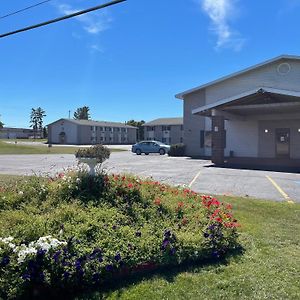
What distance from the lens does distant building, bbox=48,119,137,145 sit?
8625cm

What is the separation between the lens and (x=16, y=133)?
145500mm

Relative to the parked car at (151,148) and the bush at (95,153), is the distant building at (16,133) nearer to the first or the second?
the parked car at (151,148)

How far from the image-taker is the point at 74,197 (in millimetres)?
6355

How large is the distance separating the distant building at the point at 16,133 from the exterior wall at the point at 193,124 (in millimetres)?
117086

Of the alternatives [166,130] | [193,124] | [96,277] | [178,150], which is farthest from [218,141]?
[166,130]

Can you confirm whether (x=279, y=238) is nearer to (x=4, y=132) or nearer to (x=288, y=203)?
(x=288, y=203)

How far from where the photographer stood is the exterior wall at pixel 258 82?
26.7m

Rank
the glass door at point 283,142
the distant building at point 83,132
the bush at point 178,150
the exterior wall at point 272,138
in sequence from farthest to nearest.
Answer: the distant building at point 83,132 < the bush at point 178,150 < the glass door at point 283,142 < the exterior wall at point 272,138

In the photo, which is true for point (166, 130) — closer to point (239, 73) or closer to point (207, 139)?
point (207, 139)

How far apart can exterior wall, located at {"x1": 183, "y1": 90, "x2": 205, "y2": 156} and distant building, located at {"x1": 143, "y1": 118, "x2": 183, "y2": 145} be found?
38236 mm

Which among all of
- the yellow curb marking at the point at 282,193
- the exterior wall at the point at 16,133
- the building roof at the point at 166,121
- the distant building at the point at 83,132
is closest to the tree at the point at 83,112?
the exterior wall at the point at 16,133

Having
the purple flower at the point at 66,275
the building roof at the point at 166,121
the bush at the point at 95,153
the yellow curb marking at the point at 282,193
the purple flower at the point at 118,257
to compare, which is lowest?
the yellow curb marking at the point at 282,193

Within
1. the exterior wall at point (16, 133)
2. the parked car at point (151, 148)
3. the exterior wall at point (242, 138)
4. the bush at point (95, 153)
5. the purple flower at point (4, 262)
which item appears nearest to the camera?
the purple flower at point (4, 262)

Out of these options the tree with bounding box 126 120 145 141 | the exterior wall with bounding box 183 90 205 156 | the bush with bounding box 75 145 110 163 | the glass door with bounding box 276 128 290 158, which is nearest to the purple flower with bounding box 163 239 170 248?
the bush with bounding box 75 145 110 163
